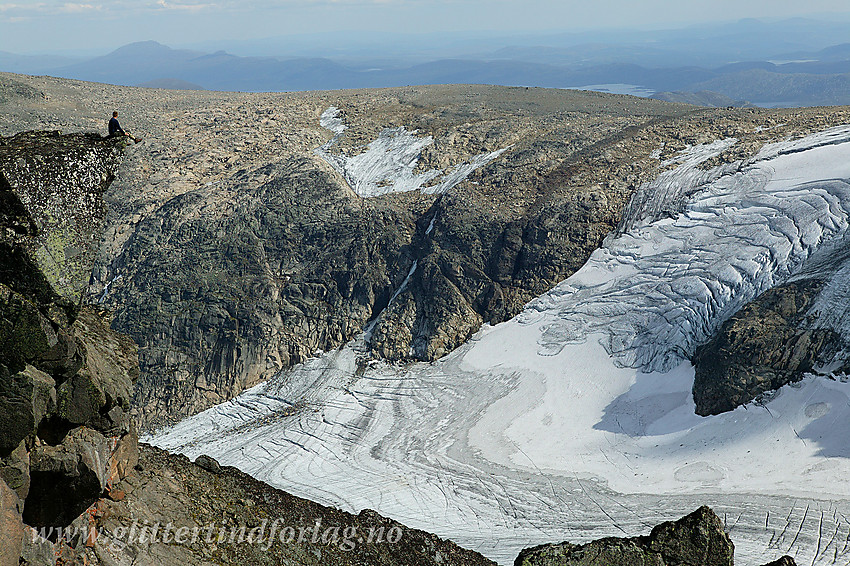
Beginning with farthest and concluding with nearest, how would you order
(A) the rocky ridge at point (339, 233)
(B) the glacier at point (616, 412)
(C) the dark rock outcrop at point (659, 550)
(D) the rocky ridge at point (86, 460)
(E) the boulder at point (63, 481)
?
(A) the rocky ridge at point (339, 233) < (B) the glacier at point (616, 412) < (C) the dark rock outcrop at point (659, 550) < (E) the boulder at point (63, 481) < (D) the rocky ridge at point (86, 460)

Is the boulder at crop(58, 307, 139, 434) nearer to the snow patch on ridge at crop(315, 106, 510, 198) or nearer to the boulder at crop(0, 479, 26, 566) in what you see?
the boulder at crop(0, 479, 26, 566)

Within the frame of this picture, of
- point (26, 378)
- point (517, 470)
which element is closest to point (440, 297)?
point (517, 470)

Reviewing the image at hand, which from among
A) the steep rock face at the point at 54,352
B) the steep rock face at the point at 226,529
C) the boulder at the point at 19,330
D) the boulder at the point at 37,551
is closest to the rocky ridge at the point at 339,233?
the steep rock face at the point at 226,529

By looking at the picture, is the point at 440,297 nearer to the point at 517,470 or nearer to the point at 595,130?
the point at 517,470

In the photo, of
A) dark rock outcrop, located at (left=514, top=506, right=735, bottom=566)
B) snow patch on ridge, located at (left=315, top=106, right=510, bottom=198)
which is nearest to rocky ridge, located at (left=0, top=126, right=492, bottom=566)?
dark rock outcrop, located at (left=514, top=506, right=735, bottom=566)

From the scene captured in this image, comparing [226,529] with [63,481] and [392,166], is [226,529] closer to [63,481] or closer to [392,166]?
[63,481]

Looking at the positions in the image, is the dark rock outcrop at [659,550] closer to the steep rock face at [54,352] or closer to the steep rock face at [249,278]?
the steep rock face at [54,352]

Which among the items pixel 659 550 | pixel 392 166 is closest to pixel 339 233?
pixel 392 166
